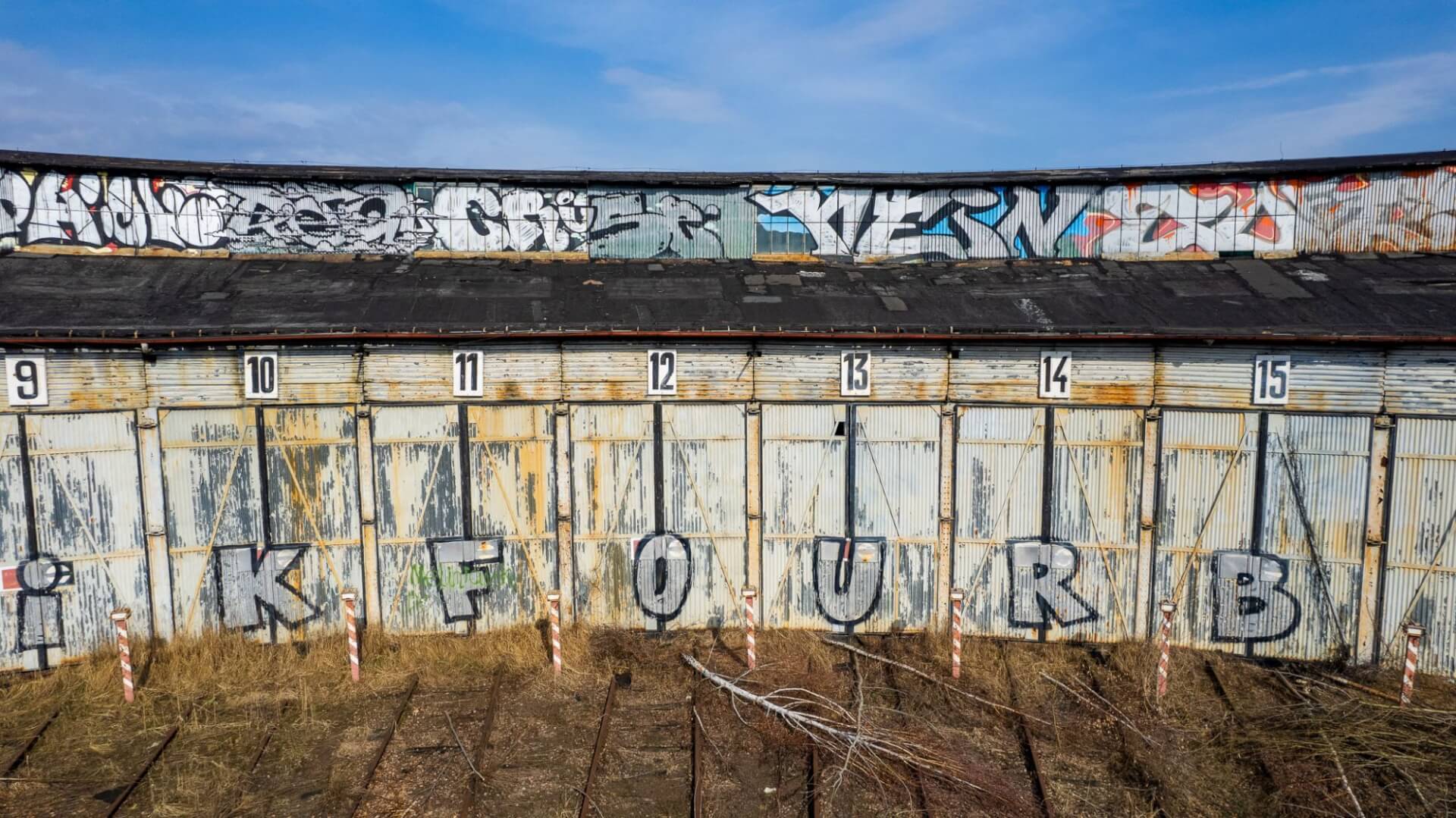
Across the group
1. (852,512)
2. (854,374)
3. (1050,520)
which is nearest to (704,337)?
(854,374)

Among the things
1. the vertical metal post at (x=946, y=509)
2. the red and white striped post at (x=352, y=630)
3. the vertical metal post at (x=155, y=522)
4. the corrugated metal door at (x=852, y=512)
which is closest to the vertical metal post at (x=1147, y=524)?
the vertical metal post at (x=946, y=509)

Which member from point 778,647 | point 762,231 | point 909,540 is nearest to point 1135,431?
point 909,540

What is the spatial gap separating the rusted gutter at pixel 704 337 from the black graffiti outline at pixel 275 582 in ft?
10.9

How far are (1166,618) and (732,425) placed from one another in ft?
23.4

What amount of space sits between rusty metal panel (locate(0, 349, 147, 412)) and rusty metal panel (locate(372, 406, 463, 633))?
356cm

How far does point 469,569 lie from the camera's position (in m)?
13.1

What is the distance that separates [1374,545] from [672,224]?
13599 mm

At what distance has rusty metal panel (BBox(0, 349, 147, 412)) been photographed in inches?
460

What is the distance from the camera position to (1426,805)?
8766 mm

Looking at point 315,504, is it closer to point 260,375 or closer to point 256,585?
point 256,585

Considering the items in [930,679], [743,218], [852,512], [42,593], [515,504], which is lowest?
[930,679]

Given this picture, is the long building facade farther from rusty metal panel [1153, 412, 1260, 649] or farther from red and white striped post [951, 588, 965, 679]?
red and white striped post [951, 588, 965, 679]

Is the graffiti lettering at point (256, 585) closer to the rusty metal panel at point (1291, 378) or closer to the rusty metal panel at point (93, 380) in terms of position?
the rusty metal panel at point (93, 380)

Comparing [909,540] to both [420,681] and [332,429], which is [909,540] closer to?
[420,681]
